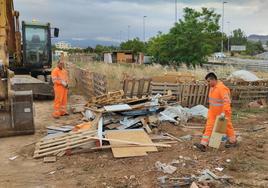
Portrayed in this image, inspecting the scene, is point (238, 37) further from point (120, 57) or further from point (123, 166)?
point (123, 166)

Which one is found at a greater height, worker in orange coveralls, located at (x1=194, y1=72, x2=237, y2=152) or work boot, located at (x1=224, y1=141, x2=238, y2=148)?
worker in orange coveralls, located at (x1=194, y1=72, x2=237, y2=152)

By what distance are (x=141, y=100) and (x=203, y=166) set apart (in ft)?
15.4

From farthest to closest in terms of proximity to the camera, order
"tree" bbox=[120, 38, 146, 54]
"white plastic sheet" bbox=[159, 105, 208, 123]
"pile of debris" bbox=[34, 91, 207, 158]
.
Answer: "tree" bbox=[120, 38, 146, 54], "white plastic sheet" bbox=[159, 105, 208, 123], "pile of debris" bbox=[34, 91, 207, 158]

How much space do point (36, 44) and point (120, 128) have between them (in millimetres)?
9672

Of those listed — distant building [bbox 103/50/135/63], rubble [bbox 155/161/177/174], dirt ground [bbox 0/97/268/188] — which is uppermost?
distant building [bbox 103/50/135/63]

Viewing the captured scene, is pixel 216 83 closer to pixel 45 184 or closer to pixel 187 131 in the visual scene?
pixel 187 131

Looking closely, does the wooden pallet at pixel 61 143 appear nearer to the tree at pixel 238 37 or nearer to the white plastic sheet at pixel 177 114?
the white plastic sheet at pixel 177 114

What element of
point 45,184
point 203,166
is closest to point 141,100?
point 203,166

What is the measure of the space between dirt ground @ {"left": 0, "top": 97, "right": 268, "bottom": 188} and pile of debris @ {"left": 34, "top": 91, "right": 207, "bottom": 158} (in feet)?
0.80

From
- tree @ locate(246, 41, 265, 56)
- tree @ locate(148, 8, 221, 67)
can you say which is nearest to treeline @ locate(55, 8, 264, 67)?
tree @ locate(148, 8, 221, 67)

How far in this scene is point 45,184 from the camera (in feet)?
22.9

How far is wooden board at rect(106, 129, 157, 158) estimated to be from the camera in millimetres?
8438

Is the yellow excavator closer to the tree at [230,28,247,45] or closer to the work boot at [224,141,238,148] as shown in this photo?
the work boot at [224,141,238,148]

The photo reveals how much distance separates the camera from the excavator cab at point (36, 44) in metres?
18.3
